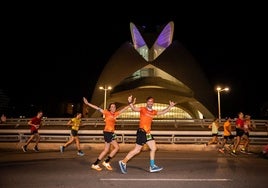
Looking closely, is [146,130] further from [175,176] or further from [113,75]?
[113,75]

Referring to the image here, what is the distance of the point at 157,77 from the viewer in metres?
44.0

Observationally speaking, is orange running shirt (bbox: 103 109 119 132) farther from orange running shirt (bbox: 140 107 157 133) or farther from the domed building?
the domed building

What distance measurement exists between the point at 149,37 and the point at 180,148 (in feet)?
113

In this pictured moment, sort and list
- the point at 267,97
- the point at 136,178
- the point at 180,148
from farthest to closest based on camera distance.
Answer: the point at 267,97, the point at 180,148, the point at 136,178

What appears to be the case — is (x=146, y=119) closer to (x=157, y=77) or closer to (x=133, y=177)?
(x=133, y=177)

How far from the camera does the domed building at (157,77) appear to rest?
39625mm

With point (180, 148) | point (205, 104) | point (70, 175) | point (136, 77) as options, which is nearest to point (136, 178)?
point (70, 175)

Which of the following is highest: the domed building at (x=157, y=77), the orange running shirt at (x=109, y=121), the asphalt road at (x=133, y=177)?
the domed building at (x=157, y=77)

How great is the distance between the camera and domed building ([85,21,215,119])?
130ft

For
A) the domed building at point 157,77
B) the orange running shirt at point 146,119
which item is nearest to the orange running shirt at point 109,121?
the orange running shirt at point 146,119

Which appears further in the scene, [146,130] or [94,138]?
[94,138]

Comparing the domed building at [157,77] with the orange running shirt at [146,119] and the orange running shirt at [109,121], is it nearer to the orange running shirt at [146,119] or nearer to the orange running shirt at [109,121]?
the orange running shirt at [109,121]

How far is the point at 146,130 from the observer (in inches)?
250

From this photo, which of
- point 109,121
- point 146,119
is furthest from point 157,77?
point 146,119
